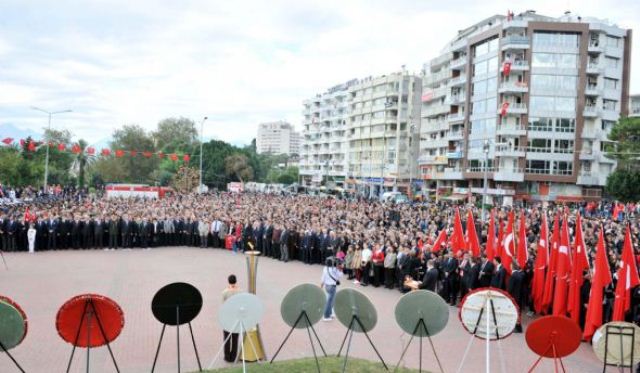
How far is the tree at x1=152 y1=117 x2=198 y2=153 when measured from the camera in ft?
351

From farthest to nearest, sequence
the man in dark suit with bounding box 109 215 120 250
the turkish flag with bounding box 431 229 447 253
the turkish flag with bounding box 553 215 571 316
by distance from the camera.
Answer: the man in dark suit with bounding box 109 215 120 250 < the turkish flag with bounding box 431 229 447 253 < the turkish flag with bounding box 553 215 571 316

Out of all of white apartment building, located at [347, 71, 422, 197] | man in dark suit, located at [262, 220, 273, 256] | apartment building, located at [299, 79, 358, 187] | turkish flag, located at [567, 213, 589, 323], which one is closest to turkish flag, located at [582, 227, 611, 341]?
turkish flag, located at [567, 213, 589, 323]

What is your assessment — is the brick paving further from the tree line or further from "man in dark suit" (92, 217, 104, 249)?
the tree line

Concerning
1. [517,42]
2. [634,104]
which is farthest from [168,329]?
[634,104]

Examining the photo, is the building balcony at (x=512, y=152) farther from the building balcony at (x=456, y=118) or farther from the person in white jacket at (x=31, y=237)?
the person in white jacket at (x=31, y=237)

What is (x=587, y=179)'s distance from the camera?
6269 cm

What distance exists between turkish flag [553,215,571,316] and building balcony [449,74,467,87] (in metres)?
60.0

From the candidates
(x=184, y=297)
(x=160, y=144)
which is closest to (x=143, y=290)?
(x=184, y=297)

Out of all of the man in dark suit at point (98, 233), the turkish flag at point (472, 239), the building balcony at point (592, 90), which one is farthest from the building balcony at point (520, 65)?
the man in dark suit at point (98, 233)

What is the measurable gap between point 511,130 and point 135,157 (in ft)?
186

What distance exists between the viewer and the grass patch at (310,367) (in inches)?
374

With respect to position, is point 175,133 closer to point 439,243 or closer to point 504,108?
point 504,108

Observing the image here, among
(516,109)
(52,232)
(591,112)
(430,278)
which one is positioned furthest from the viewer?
(516,109)

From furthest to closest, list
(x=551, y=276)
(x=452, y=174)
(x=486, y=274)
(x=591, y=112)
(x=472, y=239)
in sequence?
1. (x=452, y=174)
2. (x=591, y=112)
3. (x=472, y=239)
4. (x=486, y=274)
5. (x=551, y=276)
